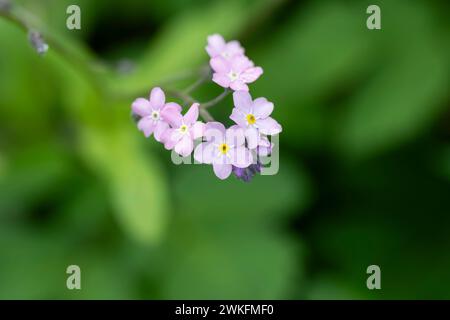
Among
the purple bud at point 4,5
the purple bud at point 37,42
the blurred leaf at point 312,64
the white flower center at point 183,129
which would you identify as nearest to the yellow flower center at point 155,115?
the white flower center at point 183,129

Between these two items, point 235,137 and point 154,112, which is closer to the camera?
point 235,137

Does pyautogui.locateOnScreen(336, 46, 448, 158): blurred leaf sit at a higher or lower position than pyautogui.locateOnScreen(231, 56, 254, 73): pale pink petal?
higher

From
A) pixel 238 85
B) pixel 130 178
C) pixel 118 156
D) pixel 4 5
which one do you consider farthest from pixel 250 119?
pixel 118 156

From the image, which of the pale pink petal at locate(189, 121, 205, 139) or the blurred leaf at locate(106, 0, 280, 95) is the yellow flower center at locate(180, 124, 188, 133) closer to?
the pale pink petal at locate(189, 121, 205, 139)

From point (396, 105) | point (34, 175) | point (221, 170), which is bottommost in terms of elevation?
point (221, 170)

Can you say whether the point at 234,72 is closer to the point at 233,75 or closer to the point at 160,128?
the point at 233,75

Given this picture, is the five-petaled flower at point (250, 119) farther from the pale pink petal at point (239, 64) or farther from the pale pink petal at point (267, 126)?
the pale pink petal at point (239, 64)

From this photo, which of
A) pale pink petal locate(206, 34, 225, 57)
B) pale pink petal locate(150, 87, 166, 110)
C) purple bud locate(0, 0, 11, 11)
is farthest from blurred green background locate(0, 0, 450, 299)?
pale pink petal locate(150, 87, 166, 110)
